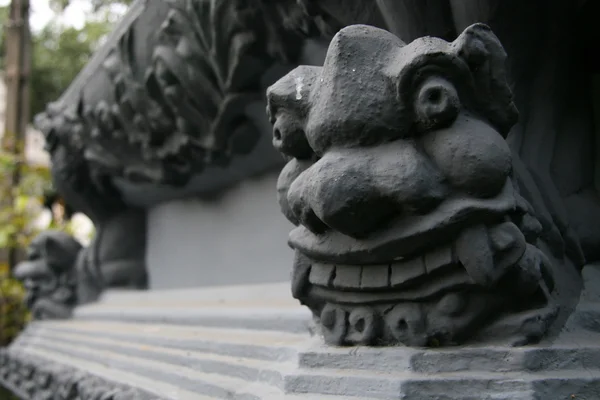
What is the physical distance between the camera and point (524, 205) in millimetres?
1016

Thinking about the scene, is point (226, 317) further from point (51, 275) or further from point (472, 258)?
Result: point (51, 275)

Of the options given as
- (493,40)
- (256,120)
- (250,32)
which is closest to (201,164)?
(256,120)

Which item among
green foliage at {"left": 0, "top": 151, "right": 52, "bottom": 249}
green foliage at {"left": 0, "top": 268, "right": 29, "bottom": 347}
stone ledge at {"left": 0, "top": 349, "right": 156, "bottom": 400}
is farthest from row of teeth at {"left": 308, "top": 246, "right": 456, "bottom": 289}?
green foliage at {"left": 0, "top": 268, "right": 29, "bottom": 347}

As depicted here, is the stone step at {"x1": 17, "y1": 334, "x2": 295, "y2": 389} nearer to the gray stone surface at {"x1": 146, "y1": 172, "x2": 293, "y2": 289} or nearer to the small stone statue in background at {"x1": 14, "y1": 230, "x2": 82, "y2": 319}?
the gray stone surface at {"x1": 146, "y1": 172, "x2": 293, "y2": 289}

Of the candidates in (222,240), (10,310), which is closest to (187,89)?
(222,240)

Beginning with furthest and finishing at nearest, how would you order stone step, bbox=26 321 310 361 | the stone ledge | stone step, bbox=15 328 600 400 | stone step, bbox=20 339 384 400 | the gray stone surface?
the gray stone surface → the stone ledge → stone step, bbox=26 321 310 361 → stone step, bbox=20 339 384 400 → stone step, bbox=15 328 600 400

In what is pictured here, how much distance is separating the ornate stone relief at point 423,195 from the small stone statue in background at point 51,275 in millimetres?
2838

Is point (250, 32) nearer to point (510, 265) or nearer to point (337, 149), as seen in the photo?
point (337, 149)

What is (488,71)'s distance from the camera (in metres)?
1.00

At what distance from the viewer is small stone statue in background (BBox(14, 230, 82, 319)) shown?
354cm

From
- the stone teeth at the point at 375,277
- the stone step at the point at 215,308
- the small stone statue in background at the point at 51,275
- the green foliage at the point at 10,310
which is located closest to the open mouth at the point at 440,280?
the stone teeth at the point at 375,277

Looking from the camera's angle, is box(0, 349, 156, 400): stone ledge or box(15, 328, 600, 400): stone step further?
box(0, 349, 156, 400): stone ledge

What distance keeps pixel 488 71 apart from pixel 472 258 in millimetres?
303

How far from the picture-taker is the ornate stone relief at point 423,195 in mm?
965
